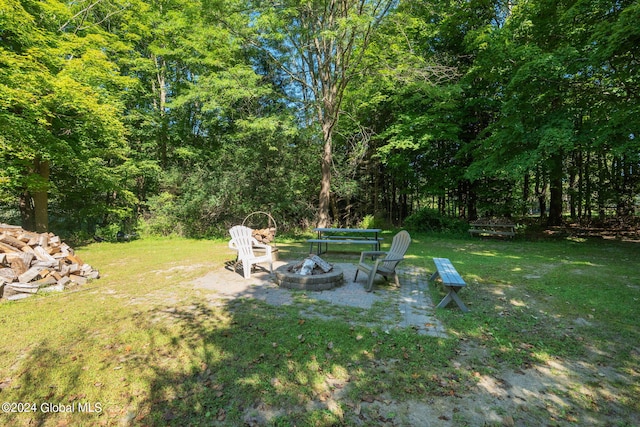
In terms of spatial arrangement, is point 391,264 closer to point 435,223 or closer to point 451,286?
point 451,286

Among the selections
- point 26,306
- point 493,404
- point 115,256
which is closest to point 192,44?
point 115,256

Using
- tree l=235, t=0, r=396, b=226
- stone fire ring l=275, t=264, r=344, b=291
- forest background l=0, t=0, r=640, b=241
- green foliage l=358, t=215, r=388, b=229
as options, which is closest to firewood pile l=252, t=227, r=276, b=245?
tree l=235, t=0, r=396, b=226

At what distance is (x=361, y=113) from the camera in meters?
14.8

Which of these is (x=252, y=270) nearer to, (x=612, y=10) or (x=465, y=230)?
(x=465, y=230)

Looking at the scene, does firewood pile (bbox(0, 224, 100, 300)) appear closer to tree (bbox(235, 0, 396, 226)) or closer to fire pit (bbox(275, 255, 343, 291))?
fire pit (bbox(275, 255, 343, 291))

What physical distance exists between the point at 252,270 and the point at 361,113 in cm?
1108

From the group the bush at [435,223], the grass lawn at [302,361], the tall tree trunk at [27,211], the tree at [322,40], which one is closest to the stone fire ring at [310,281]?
the grass lawn at [302,361]

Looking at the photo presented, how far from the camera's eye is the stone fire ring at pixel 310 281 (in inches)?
196

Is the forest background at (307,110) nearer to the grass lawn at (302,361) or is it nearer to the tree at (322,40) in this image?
the tree at (322,40)

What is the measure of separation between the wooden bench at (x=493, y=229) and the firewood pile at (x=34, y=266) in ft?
40.1

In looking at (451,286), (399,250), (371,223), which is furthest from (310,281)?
(371,223)

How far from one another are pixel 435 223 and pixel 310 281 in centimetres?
978

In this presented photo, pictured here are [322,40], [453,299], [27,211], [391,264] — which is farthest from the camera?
[322,40]

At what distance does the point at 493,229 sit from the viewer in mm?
11992
